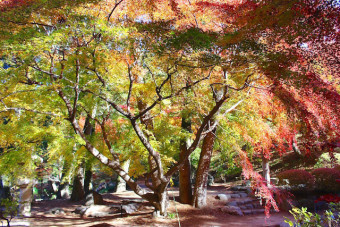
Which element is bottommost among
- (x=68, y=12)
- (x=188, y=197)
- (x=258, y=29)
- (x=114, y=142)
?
(x=188, y=197)

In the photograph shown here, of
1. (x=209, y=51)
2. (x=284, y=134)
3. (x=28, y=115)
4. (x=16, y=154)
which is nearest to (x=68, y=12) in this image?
(x=209, y=51)

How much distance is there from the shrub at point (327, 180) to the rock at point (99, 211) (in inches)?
335

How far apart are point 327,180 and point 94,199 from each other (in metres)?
10.2

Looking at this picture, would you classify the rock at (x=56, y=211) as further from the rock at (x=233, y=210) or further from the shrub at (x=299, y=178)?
the shrub at (x=299, y=178)

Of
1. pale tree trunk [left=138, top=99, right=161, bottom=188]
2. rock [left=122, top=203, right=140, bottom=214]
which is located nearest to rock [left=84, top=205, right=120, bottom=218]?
rock [left=122, top=203, right=140, bottom=214]

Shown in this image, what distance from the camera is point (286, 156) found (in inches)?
621

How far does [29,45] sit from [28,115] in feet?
14.0

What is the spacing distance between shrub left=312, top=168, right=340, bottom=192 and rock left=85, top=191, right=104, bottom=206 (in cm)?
950

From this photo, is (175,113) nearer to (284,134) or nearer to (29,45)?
(284,134)

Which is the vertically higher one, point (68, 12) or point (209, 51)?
point (68, 12)

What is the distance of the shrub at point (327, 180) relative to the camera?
368 inches

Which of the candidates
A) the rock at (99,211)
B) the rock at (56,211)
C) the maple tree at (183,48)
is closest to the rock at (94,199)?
the rock at (99,211)

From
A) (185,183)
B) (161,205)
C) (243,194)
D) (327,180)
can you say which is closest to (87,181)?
(185,183)

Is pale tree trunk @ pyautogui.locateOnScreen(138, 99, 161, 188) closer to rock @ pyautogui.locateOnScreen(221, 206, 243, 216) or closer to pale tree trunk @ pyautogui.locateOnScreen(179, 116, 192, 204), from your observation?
pale tree trunk @ pyautogui.locateOnScreen(179, 116, 192, 204)
